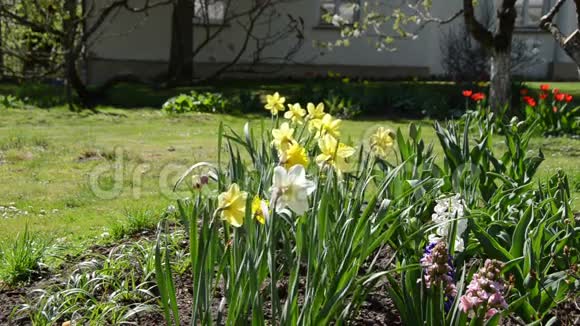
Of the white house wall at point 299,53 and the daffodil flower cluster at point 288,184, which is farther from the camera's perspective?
the white house wall at point 299,53

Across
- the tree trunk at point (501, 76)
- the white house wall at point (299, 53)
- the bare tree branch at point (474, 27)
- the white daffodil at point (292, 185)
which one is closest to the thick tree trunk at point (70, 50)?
the white house wall at point (299, 53)

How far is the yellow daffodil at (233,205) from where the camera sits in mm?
2240

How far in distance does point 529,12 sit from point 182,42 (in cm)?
869

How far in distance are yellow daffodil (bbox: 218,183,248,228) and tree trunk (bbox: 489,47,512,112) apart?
329 inches

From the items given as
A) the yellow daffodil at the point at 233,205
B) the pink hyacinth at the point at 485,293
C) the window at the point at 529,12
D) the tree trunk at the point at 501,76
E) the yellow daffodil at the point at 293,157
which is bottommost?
the pink hyacinth at the point at 485,293

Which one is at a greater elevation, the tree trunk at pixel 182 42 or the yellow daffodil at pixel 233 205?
the tree trunk at pixel 182 42

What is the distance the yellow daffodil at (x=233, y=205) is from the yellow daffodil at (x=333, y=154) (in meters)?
0.57

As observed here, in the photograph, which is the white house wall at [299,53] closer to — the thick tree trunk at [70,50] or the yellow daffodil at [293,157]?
the thick tree trunk at [70,50]

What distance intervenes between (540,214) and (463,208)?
0.77 meters

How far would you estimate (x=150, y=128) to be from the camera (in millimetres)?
10859

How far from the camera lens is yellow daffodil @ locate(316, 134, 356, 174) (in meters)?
2.75

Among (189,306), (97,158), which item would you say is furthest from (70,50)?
(189,306)

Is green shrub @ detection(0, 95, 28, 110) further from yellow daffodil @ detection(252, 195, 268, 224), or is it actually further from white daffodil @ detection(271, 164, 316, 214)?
white daffodil @ detection(271, 164, 316, 214)
